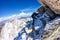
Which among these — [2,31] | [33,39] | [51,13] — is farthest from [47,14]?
[2,31]

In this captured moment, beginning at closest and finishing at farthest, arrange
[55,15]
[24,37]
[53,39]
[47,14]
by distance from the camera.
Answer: [53,39] < [55,15] < [47,14] < [24,37]

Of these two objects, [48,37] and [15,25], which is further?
[15,25]

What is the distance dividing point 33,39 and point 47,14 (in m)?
3.06

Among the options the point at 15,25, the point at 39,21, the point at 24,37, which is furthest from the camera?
the point at 15,25

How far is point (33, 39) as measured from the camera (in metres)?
16.1

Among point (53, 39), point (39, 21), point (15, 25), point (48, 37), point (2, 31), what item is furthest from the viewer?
point (2, 31)

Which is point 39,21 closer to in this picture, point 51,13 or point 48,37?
point 51,13

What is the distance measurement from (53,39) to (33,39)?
618 centimetres

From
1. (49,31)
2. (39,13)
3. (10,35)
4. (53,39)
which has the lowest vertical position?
(53,39)

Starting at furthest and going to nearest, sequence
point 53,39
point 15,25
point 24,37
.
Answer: point 15,25 < point 24,37 < point 53,39

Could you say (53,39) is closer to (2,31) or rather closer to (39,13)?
(39,13)

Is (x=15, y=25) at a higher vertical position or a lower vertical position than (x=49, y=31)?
higher

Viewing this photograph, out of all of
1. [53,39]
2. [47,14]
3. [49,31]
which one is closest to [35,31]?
[47,14]

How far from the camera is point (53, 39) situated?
1007 cm
